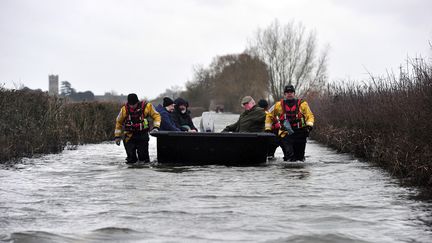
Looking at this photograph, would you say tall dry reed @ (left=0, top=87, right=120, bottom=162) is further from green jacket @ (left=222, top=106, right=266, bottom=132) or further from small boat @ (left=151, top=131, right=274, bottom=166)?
green jacket @ (left=222, top=106, right=266, bottom=132)

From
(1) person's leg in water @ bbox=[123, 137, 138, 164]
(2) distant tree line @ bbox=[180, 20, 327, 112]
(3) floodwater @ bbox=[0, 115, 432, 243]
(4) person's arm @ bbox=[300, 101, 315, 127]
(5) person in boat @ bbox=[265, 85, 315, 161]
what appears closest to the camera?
(3) floodwater @ bbox=[0, 115, 432, 243]

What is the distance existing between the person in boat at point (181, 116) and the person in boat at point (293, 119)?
2.08 metres

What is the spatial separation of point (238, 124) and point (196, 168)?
221 cm

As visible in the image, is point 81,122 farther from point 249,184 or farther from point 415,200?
point 415,200

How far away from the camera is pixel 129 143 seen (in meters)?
15.6

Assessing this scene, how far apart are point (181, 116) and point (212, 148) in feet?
5.29

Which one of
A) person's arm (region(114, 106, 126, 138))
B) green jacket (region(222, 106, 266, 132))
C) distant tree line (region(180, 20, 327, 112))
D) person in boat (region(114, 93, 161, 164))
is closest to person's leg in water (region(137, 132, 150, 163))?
person in boat (region(114, 93, 161, 164))

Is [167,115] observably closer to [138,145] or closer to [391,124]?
[138,145]

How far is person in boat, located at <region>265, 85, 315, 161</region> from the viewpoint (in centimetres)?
1476

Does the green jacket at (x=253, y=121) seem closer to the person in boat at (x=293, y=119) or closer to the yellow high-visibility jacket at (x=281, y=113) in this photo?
the yellow high-visibility jacket at (x=281, y=113)

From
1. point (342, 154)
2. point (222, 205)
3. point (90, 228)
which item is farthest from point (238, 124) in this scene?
point (90, 228)

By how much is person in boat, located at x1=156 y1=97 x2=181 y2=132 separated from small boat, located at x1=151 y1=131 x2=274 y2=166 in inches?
25.5

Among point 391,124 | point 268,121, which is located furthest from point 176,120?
point 391,124

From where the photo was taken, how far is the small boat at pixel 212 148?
14898mm
